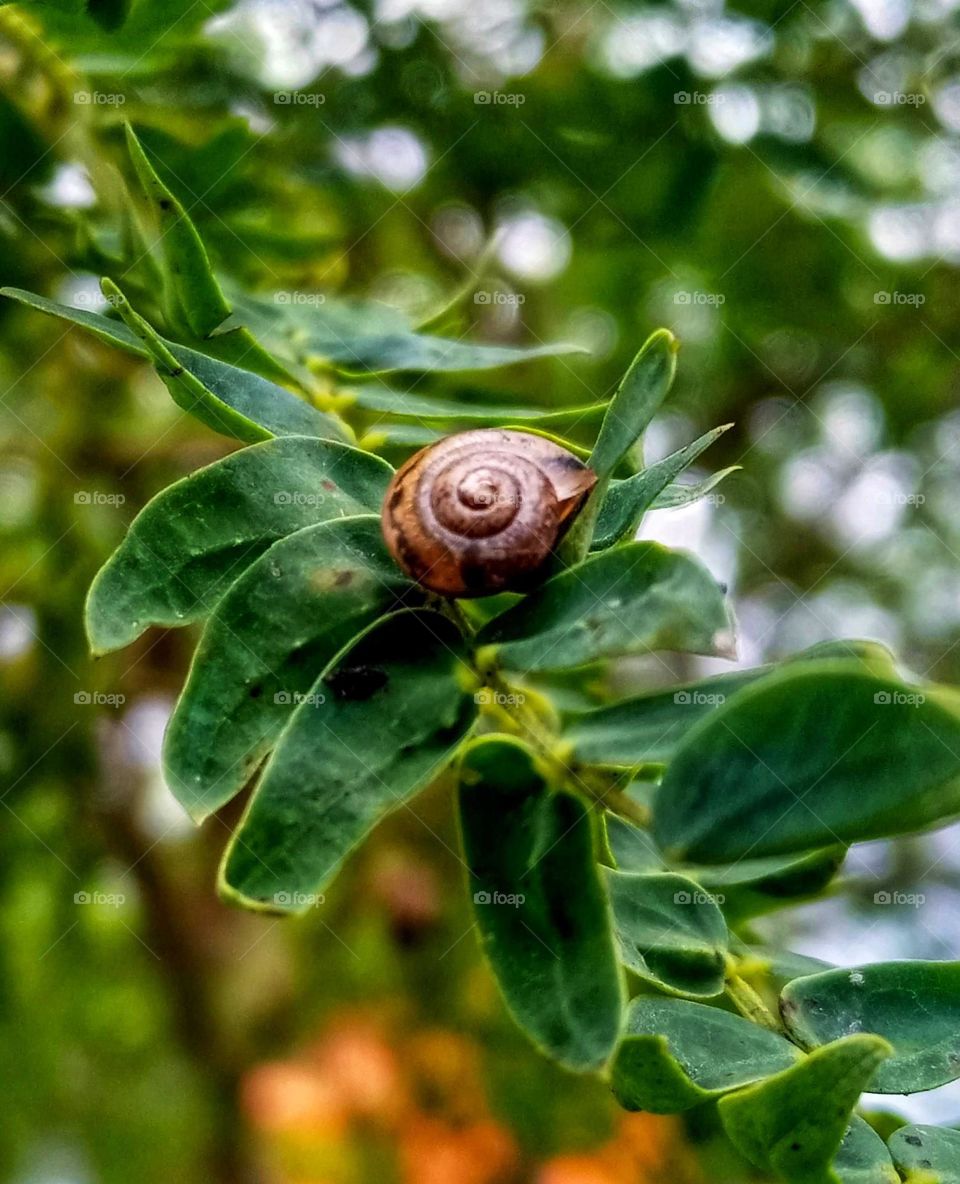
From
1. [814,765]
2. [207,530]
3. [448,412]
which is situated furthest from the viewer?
[448,412]

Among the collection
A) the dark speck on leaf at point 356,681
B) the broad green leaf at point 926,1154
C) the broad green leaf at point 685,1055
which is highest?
the dark speck on leaf at point 356,681

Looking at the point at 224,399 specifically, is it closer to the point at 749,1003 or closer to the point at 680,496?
the point at 680,496

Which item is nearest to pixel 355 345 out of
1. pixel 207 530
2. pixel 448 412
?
pixel 448 412

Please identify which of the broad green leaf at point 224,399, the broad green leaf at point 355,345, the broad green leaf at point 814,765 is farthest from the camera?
the broad green leaf at point 355,345

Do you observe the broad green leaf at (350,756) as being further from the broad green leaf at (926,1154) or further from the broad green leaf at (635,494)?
the broad green leaf at (926,1154)

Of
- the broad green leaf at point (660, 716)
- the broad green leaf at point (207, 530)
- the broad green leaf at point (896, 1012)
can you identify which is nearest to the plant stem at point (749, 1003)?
the broad green leaf at point (896, 1012)

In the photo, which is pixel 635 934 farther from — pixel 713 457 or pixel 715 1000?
pixel 713 457

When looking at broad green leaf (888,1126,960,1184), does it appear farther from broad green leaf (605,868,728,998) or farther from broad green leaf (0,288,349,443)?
broad green leaf (0,288,349,443)
